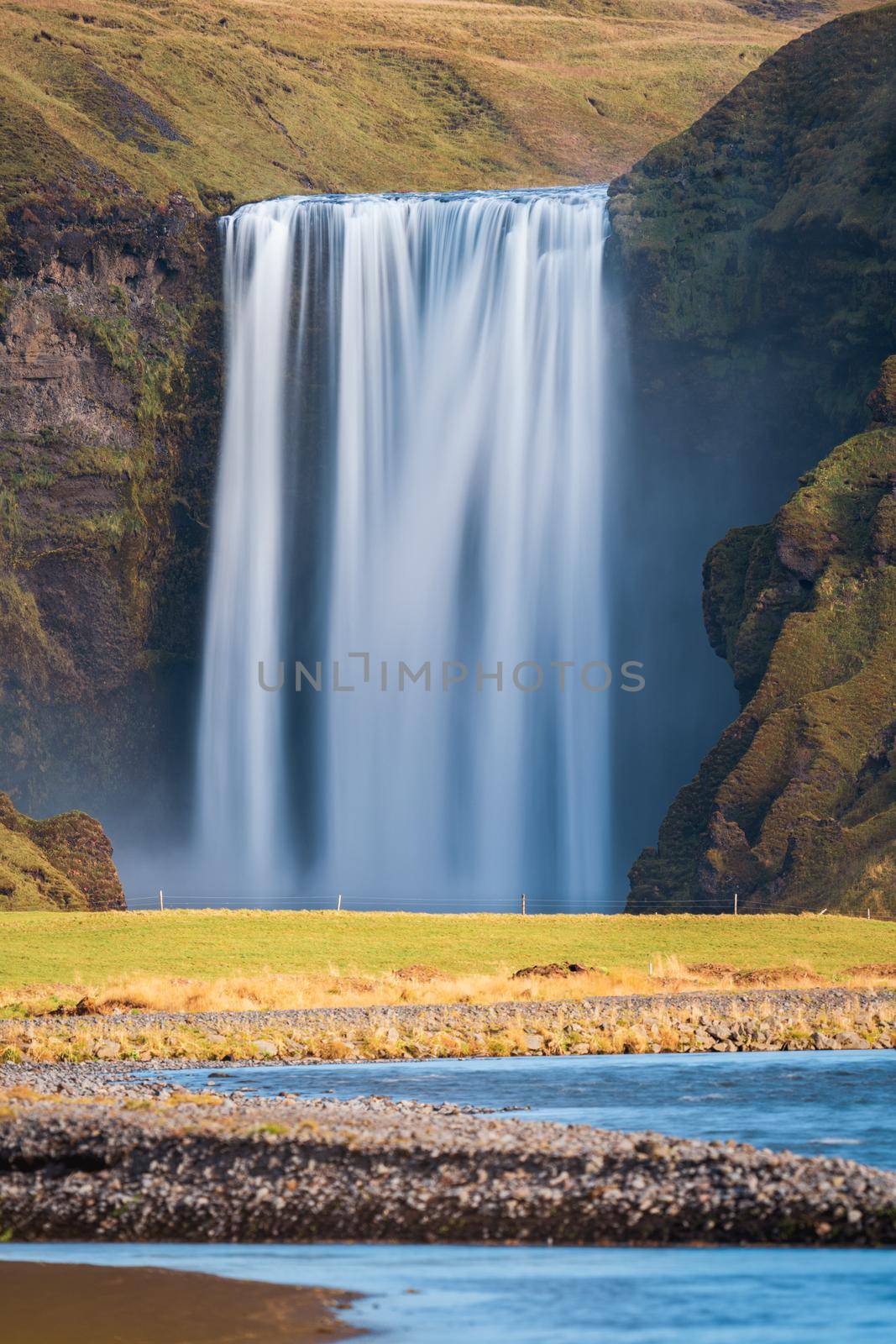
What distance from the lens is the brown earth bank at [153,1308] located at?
48.5 feet

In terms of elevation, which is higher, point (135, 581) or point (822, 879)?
point (135, 581)

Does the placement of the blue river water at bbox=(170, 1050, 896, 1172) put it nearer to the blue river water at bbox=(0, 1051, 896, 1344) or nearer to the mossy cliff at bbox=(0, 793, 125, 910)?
the blue river water at bbox=(0, 1051, 896, 1344)

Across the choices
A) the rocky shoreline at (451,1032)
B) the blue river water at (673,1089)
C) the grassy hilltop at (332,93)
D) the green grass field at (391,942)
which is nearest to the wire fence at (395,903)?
the green grass field at (391,942)

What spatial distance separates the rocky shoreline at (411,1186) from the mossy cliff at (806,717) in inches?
1904

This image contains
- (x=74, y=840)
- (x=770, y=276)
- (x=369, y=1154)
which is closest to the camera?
(x=369, y=1154)

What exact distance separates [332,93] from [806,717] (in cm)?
8489

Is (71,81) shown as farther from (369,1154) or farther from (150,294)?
(369,1154)

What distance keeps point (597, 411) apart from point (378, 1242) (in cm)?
8321

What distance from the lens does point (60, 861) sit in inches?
2992

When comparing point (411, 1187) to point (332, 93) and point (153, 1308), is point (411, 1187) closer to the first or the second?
point (153, 1308)

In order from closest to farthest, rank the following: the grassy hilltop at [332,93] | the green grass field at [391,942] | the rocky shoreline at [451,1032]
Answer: the rocky shoreline at [451,1032] → the green grass field at [391,942] → the grassy hilltop at [332,93]

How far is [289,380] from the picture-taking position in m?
104

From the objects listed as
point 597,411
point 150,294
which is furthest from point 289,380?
point 597,411

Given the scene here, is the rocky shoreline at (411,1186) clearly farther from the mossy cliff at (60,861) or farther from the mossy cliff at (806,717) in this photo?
the mossy cliff at (60,861)
